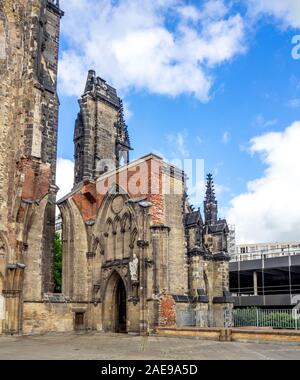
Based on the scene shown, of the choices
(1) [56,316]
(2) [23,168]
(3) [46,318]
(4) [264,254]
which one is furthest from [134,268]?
(4) [264,254]

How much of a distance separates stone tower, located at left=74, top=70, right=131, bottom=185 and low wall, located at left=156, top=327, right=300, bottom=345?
Result: 12060mm

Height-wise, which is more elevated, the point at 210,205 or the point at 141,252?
the point at 210,205

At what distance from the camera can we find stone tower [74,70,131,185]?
1157 inches

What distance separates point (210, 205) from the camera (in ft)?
103

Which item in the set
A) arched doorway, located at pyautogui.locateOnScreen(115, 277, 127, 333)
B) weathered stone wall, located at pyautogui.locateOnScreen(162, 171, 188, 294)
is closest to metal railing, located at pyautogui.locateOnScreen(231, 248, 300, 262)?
weathered stone wall, located at pyautogui.locateOnScreen(162, 171, 188, 294)

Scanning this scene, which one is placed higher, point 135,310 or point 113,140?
point 113,140

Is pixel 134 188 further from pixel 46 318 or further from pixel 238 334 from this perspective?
pixel 238 334

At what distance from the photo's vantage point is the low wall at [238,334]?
16125 mm

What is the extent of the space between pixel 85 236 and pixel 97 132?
289 inches

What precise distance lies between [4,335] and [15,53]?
14.4 m

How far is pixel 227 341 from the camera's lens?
1769 centimetres

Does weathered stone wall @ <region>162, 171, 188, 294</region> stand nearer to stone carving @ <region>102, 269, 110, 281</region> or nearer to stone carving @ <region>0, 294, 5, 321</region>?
stone carving @ <region>102, 269, 110, 281</region>

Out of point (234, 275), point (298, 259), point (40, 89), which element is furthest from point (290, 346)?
point (234, 275)

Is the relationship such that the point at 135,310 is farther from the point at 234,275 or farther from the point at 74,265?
the point at 234,275
